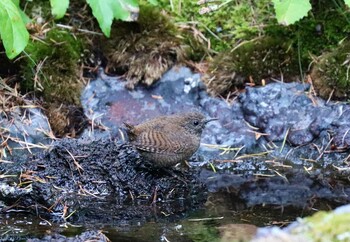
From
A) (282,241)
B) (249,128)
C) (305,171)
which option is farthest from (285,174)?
(282,241)

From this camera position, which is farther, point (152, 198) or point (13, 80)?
point (13, 80)

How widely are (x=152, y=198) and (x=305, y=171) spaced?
5.54 feet

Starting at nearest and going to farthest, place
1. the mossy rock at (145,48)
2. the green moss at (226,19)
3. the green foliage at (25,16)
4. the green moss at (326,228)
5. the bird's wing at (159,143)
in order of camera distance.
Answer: the green moss at (326,228), the green foliage at (25,16), the bird's wing at (159,143), the mossy rock at (145,48), the green moss at (226,19)

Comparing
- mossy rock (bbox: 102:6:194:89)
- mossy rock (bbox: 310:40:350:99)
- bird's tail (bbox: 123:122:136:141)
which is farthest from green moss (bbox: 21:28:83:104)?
mossy rock (bbox: 310:40:350:99)

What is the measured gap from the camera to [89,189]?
5.83 metres

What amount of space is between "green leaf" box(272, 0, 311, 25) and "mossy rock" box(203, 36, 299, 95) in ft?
3.68

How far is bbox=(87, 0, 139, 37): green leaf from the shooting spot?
642 cm

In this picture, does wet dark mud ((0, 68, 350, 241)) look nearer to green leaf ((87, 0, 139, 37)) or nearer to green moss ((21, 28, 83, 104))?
green moss ((21, 28, 83, 104))

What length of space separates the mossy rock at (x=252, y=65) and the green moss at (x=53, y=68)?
1507mm

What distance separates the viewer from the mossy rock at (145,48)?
725 cm

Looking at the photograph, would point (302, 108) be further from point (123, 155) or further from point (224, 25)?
point (123, 155)

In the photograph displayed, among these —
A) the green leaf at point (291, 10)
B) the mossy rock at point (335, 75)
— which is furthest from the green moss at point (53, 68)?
the mossy rock at point (335, 75)

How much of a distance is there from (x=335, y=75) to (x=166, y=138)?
2.24 m

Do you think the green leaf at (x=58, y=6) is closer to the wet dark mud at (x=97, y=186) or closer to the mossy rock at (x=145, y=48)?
the mossy rock at (x=145, y=48)
